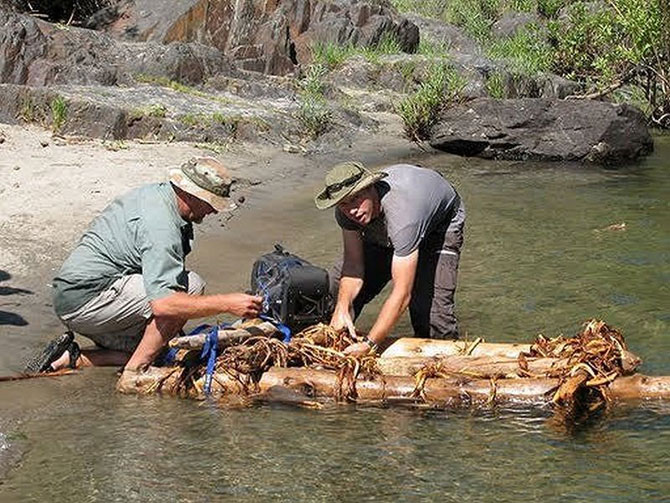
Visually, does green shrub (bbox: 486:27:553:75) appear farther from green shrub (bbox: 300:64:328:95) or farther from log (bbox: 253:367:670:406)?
log (bbox: 253:367:670:406)

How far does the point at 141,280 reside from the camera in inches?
269

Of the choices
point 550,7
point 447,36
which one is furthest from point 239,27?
point 550,7

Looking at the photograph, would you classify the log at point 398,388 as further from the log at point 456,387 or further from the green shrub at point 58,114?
the green shrub at point 58,114

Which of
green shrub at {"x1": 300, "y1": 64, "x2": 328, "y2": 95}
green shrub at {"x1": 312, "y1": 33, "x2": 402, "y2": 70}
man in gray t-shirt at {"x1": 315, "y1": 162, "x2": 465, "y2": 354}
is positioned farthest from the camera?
green shrub at {"x1": 312, "y1": 33, "x2": 402, "y2": 70}

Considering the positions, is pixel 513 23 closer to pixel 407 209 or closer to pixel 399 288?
pixel 407 209

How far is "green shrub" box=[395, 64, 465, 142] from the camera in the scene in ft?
56.3

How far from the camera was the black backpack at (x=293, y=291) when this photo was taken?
23.1 ft

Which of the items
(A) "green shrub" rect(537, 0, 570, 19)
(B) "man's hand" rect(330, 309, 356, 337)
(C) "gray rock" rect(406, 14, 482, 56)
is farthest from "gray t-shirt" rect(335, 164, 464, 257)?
(A) "green shrub" rect(537, 0, 570, 19)

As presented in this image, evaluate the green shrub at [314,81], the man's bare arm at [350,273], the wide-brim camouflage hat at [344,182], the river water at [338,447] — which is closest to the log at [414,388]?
the river water at [338,447]

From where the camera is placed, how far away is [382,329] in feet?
22.3

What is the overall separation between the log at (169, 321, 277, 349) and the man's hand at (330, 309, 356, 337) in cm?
42

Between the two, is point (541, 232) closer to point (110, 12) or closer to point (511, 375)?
point (511, 375)

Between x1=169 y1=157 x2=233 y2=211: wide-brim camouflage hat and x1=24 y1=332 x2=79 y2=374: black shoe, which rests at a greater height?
x1=169 y1=157 x2=233 y2=211: wide-brim camouflage hat

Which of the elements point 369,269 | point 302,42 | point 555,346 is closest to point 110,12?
point 302,42
